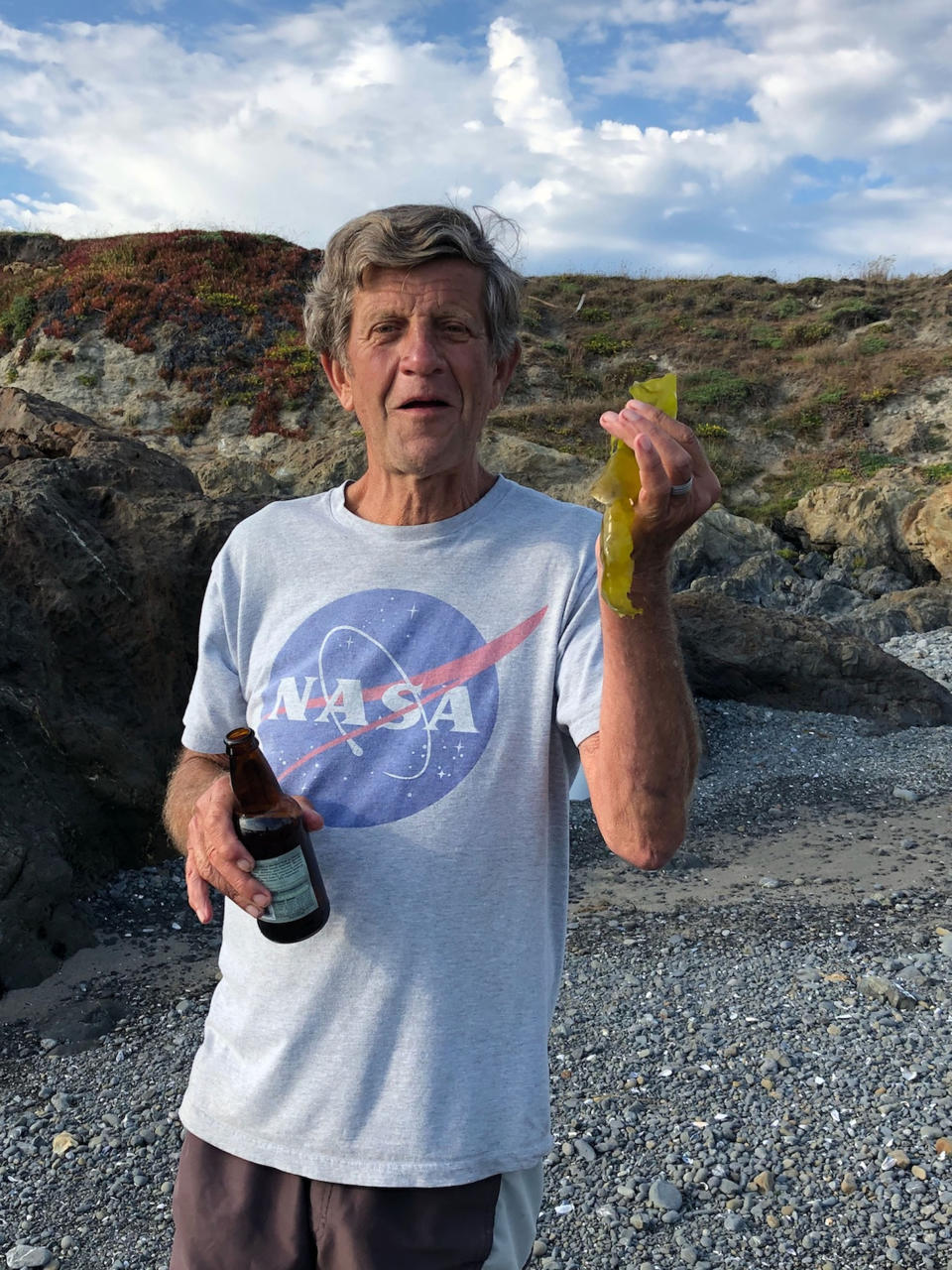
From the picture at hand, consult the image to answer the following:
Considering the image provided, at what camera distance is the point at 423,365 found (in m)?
1.92

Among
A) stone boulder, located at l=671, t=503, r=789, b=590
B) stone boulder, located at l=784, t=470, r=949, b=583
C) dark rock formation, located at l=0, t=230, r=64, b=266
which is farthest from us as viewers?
dark rock formation, located at l=0, t=230, r=64, b=266

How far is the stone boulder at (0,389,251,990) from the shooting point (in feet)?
18.2

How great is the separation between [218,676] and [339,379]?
2.23 ft

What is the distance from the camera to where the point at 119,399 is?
1000 inches

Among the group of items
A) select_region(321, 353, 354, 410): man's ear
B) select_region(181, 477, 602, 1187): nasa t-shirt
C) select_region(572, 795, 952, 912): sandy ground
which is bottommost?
select_region(572, 795, 952, 912): sandy ground

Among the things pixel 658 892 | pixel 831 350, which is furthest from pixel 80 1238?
pixel 831 350

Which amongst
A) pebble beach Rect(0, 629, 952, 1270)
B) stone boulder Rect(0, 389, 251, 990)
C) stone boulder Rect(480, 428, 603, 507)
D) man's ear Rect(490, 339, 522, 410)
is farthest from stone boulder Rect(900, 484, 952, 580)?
man's ear Rect(490, 339, 522, 410)

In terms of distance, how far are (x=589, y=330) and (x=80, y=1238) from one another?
34040 millimetres

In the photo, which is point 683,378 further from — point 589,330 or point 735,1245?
point 735,1245

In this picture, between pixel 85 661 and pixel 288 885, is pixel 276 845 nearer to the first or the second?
pixel 288 885

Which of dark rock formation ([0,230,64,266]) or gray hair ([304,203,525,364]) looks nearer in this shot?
gray hair ([304,203,525,364])

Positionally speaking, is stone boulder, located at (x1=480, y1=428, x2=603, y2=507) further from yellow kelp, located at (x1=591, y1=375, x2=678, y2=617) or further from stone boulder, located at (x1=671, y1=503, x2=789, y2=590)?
yellow kelp, located at (x1=591, y1=375, x2=678, y2=617)

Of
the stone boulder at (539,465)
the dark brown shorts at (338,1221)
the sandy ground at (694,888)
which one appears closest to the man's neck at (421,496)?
the dark brown shorts at (338,1221)

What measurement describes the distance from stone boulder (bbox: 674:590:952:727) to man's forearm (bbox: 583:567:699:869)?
355 inches
